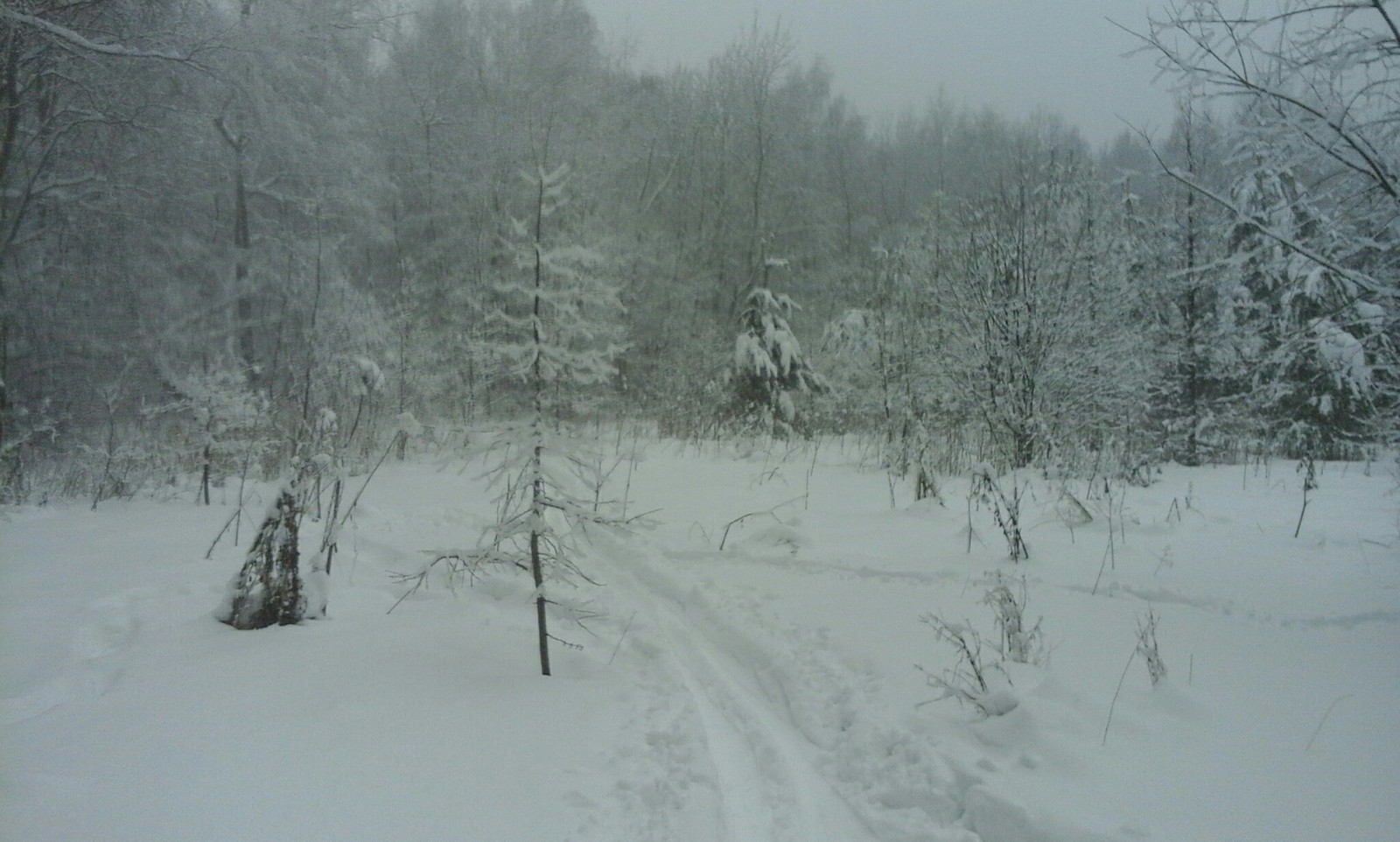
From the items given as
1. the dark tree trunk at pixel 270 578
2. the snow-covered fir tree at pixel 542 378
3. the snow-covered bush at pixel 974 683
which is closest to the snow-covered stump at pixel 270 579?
the dark tree trunk at pixel 270 578

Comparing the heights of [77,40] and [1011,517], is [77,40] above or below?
above

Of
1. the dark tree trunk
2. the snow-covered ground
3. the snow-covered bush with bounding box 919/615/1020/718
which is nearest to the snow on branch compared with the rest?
the snow-covered ground

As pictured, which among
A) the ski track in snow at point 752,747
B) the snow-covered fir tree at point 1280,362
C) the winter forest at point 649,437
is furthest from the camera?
the snow-covered fir tree at point 1280,362

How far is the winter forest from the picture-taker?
308 cm

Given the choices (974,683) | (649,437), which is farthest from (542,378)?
(649,437)

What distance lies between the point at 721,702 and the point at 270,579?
275 cm

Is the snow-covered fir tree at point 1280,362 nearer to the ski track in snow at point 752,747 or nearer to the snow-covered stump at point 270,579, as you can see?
the ski track in snow at point 752,747

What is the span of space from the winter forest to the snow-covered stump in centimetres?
2

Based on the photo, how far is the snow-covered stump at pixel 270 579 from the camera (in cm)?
414

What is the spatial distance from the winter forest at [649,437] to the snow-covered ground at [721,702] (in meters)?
0.03

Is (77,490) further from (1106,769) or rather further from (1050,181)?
(1050,181)

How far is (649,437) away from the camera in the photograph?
14336 mm

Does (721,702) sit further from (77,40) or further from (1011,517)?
(77,40)

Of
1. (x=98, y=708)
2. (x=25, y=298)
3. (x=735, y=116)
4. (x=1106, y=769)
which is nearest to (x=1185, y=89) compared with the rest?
(x=1106, y=769)
